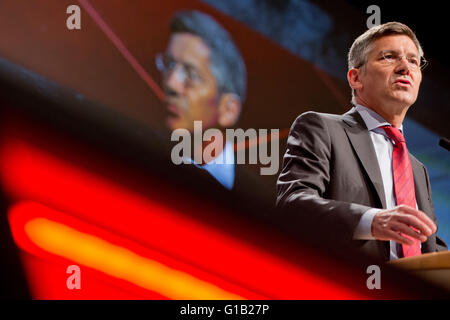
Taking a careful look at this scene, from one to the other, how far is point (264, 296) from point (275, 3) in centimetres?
161

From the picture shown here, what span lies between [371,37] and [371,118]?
0.71 feet

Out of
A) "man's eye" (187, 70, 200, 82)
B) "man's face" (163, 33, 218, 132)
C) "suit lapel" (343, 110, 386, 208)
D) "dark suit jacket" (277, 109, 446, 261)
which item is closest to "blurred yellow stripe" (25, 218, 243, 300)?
"dark suit jacket" (277, 109, 446, 261)

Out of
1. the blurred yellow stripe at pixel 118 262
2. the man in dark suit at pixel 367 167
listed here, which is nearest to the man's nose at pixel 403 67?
the man in dark suit at pixel 367 167

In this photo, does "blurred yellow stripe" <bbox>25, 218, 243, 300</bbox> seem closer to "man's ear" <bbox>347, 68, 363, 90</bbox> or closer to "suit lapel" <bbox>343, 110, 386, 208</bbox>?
"suit lapel" <bbox>343, 110, 386, 208</bbox>

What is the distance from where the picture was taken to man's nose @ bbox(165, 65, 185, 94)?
185 cm

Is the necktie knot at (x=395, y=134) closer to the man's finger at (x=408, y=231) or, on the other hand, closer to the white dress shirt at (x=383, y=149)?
the white dress shirt at (x=383, y=149)

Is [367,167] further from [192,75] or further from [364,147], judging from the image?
[192,75]

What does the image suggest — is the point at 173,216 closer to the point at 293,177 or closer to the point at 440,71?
the point at 293,177

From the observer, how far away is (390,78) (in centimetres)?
108

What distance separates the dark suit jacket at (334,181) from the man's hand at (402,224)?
2.3 inches

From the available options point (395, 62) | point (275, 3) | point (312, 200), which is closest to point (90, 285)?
point (312, 200)

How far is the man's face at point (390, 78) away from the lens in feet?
3.50
